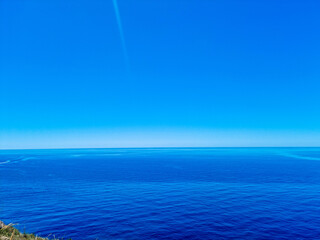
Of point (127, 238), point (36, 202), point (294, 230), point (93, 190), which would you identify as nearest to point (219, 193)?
point (294, 230)

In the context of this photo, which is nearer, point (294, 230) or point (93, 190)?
point (294, 230)

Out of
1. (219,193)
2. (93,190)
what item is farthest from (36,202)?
(219,193)

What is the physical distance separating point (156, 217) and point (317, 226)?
30.7 m

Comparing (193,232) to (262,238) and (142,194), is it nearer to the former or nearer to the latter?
(262,238)

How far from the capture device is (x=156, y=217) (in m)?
40.4

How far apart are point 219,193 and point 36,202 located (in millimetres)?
51965

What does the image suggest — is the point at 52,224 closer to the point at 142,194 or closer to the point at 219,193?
the point at 142,194

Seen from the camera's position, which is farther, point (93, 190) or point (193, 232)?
point (93, 190)

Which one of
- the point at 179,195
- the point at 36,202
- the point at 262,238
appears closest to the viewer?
the point at 262,238

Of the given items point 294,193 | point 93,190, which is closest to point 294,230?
point 294,193

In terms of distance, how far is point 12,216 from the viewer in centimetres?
4147

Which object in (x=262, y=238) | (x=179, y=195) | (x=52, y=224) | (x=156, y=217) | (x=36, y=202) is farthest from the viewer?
(x=179, y=195)

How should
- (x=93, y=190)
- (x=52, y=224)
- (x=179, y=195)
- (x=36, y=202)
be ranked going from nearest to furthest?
(x=52, y=224)
(x=36, y=202)
(x=179, y=195)
(x=93, y=190)

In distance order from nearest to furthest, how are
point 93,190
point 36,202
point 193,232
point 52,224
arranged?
point 193,232 → point 52,224 → point 36,202 → point 93,190
